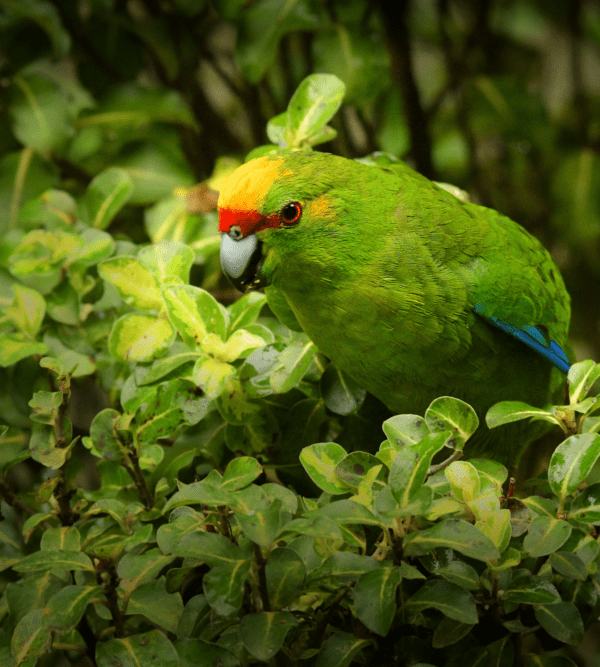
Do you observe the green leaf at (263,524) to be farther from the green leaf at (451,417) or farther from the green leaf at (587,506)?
the green leaf at (587,506)

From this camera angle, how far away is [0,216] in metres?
1.32

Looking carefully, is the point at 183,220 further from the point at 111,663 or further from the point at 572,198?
the point at 572,198

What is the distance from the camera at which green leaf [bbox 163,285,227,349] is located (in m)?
0.82

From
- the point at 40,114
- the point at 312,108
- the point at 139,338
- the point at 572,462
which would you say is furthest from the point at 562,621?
the point at 40,114

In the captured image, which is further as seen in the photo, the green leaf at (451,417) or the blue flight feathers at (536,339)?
the blue flight feathers at (536,339)

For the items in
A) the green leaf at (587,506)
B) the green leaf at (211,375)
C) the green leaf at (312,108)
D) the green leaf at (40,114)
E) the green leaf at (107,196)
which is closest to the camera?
the green leaf at (587,506)

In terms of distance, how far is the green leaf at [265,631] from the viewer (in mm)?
551

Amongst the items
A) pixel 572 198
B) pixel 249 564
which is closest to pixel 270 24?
pixel 572 198

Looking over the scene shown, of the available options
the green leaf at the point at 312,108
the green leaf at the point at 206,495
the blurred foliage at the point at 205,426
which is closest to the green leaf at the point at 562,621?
the blurred foliage at the point at 205,426

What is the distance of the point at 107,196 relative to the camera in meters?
1.14

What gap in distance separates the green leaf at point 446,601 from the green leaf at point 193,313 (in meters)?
0.40

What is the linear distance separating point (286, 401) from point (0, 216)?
78 centimetres

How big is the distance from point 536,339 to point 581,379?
21cm

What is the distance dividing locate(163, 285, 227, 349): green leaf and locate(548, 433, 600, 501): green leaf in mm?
430
